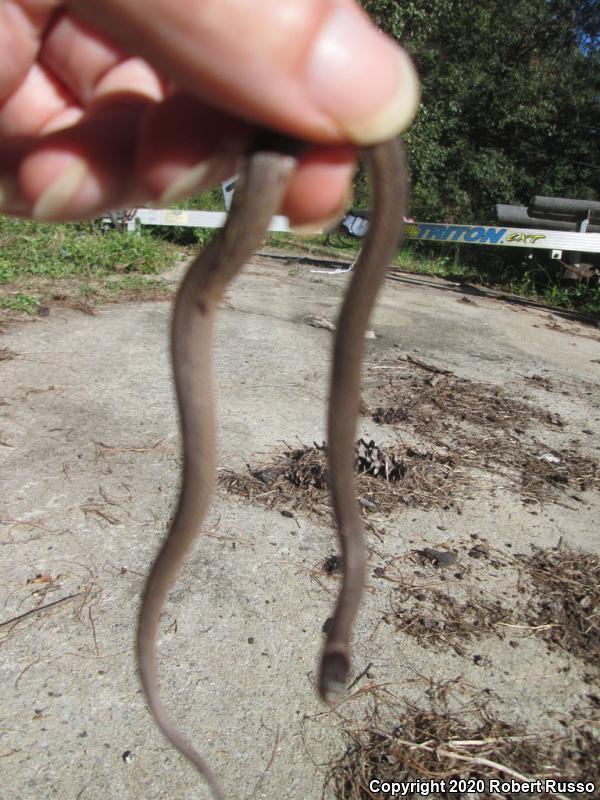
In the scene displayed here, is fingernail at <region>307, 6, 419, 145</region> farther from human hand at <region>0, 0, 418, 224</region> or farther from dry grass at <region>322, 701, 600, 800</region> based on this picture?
dry grass at <region>322, 701, 600, 800</region>

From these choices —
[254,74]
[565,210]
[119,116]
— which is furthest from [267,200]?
[565,210]

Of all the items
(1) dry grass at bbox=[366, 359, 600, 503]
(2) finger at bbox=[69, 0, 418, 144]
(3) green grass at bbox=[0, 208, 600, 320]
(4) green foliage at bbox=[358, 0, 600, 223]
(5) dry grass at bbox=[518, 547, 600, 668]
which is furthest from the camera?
(4) green foliage at bbox=[358, 0, 600, 223]

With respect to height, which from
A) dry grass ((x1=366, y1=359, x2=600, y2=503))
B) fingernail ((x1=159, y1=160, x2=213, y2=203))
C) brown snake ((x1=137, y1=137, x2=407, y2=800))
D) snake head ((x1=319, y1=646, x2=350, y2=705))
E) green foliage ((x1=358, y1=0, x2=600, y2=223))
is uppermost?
green foliage ((x1=358, y1=0, x2=600, y2=223))

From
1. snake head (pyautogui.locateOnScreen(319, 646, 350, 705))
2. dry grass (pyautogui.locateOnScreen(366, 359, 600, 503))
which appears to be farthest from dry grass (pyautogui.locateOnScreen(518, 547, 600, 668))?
snake head (pyautogui.locateOnScreen(319, 646, 350, 705))

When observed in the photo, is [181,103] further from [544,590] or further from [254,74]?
[544,590]

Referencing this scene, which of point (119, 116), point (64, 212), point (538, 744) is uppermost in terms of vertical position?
point (119, 116)

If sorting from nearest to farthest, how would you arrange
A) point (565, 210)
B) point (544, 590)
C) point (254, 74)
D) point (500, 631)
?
point (254, 74) < point (500, 631) < point (544, 590) < point (565, 210)

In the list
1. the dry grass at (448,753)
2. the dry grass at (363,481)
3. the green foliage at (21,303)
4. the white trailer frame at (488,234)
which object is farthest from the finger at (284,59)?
the white trailer frame at (488,234)
